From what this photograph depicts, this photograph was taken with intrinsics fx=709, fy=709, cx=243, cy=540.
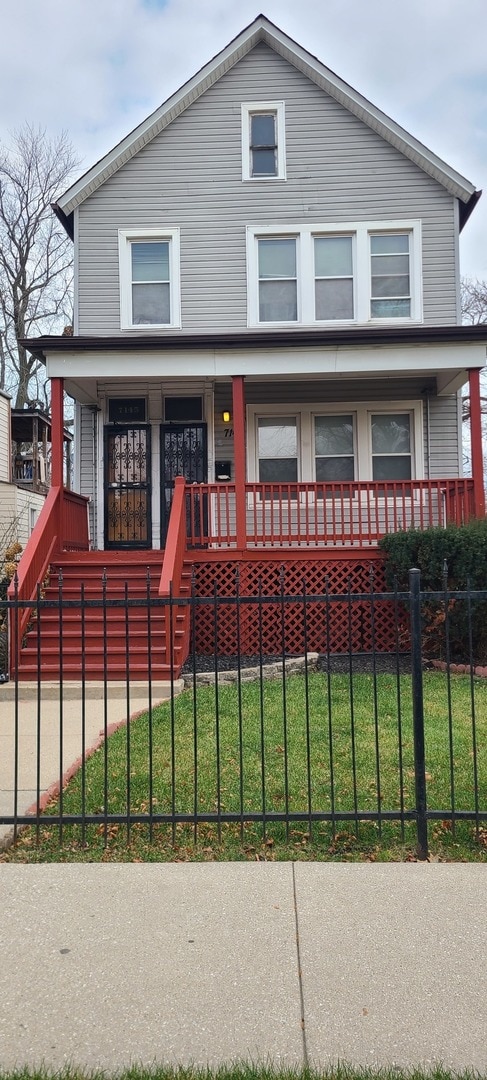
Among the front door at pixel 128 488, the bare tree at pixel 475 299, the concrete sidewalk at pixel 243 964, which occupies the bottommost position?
the concrete sidewalk at pixel 243 964

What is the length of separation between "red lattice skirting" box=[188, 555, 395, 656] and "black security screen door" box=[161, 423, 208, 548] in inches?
104

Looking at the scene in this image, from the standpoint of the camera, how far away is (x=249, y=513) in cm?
1242

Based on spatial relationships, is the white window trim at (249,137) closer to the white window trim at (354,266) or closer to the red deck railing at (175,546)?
the white window trim at (354,266)

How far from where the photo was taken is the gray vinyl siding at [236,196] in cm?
1310

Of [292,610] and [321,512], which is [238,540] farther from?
[321,512]

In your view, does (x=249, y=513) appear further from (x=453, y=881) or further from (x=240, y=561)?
(x=453, y=881)

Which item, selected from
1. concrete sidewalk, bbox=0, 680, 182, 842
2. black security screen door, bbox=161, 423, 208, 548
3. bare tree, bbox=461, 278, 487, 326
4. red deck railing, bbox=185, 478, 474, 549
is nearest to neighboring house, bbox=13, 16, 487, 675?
black security screen door, bbox=161, 423, 208, 548

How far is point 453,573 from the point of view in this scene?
9.20m

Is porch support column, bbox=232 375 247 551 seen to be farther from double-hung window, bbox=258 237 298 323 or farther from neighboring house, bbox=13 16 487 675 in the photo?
double-hung window, bbox=258 237 298 323

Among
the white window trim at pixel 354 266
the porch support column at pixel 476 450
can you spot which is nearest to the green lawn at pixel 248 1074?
the porch support column at pixel 476 450

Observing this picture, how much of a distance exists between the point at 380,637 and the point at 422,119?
25.9 meters

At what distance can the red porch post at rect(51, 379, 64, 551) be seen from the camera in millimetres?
10586

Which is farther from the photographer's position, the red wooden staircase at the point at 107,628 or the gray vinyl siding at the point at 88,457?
the gray vinyl siding at the point at 88,457

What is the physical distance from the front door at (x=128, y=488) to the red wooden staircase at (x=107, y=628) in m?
1.95
